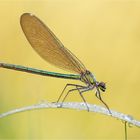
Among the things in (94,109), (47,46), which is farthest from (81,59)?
(94,109)

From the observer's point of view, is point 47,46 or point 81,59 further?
point 81,59

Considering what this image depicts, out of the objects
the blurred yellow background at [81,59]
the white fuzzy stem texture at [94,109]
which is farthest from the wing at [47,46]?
the white fuzzy stem texture at [94,109]

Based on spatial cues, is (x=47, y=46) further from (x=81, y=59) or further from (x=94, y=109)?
(x=94, y=109)

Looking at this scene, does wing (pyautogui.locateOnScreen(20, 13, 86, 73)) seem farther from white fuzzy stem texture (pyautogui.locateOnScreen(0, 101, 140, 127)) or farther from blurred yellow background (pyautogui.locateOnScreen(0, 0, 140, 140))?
white fuzzy stem texture (pyautogui.locateOnScreen(0, 101, 140, 127))

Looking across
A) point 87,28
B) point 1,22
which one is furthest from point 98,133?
point 1,22

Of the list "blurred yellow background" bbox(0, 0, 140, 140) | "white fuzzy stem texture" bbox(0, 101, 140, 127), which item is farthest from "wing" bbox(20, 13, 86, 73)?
"white fuzzy stem texture" bbox(0, 101, 140, 127)

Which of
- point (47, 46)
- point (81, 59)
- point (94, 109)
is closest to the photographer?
point (94, 109)
